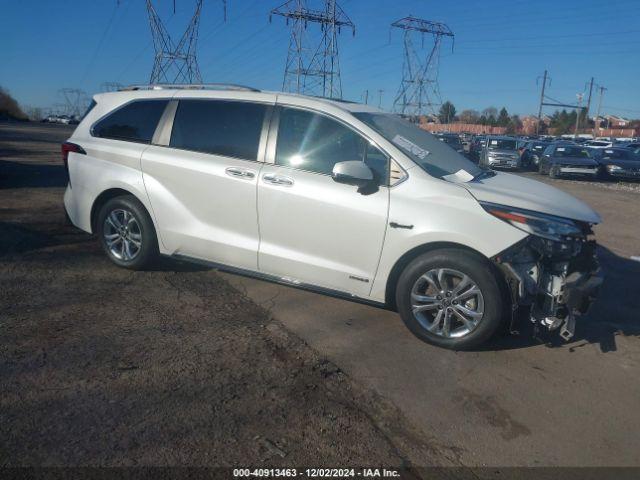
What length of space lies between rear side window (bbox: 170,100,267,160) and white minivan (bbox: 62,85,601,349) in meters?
0.01

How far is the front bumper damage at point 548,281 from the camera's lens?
3.81 m

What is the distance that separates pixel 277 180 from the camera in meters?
4.47

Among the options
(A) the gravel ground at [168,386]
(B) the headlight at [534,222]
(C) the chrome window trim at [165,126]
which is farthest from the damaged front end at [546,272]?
(C) the chrome window trim at [165,126]

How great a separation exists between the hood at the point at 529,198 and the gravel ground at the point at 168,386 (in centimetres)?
174

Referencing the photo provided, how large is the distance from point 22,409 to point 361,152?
115 inches

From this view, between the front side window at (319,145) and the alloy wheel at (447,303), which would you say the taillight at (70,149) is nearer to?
the front side window at (319,145)

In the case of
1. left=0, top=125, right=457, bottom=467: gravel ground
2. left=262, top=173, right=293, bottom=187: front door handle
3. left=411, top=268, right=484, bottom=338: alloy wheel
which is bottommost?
left=0, top=125, right=457, bottom=467: gravel ground

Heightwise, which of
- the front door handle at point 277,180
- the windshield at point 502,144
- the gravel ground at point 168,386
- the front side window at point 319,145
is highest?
the windshield at point 502,144

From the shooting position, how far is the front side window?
14.2 ft

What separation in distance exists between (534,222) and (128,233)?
3.73m

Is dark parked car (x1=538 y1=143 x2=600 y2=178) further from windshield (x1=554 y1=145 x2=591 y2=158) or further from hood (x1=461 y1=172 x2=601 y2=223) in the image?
hood (x1=461 y1=172 x2=601 y2=223)

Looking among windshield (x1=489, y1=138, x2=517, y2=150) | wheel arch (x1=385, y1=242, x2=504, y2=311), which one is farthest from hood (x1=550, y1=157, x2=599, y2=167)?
wheel arch (x1=385, y1=242, x2=504, y2=311)

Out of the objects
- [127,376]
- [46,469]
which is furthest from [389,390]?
[46,469]

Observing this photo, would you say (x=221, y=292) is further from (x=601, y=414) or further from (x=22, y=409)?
(x=601, y=414)
